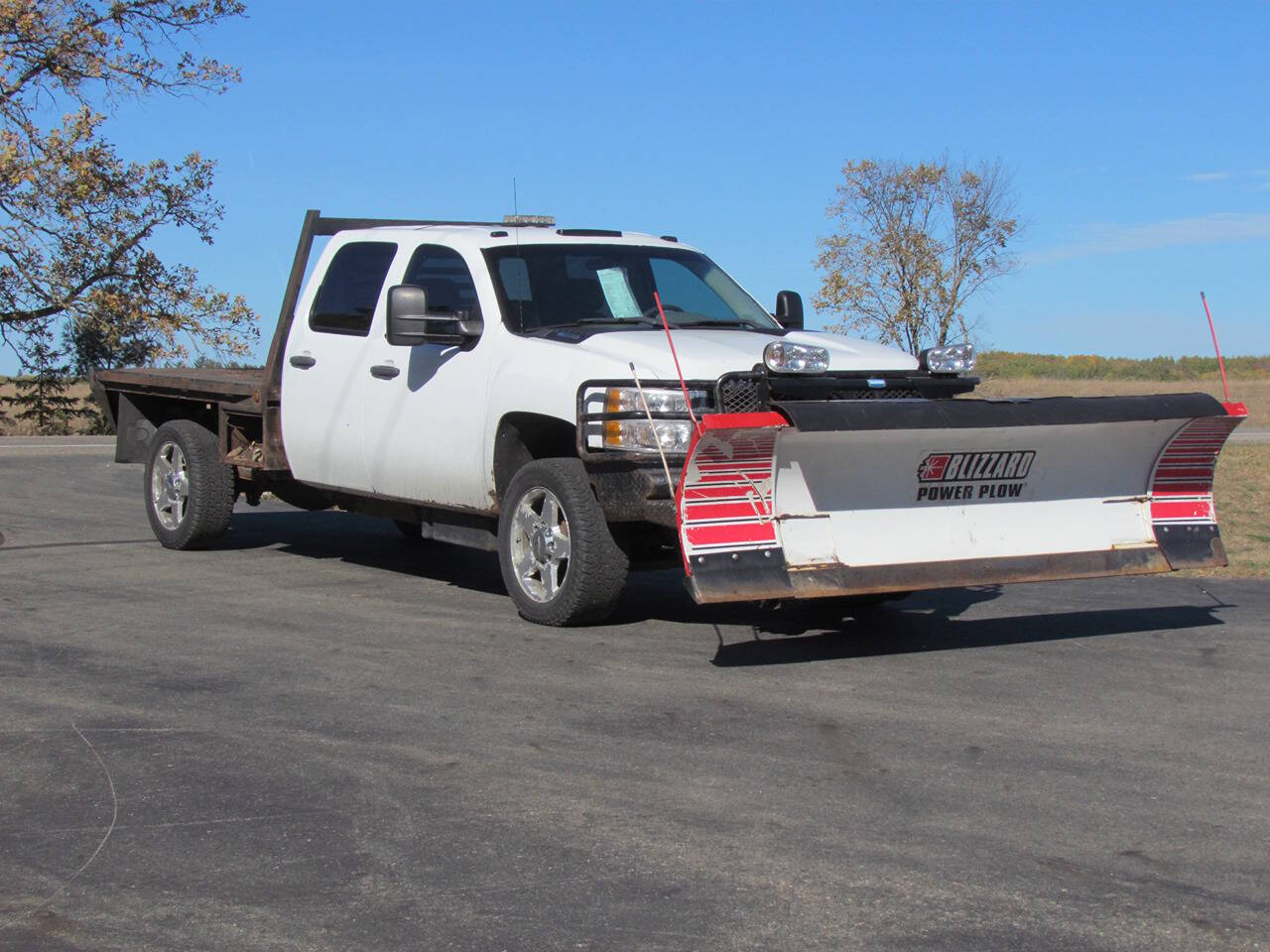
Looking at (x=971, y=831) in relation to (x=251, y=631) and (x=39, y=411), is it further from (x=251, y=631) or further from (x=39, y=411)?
(x=39, y=411)

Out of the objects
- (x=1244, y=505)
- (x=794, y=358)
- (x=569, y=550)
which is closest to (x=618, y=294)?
(x=569, y=550)

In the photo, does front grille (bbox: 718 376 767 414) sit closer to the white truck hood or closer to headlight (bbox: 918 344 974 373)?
the white truck hood

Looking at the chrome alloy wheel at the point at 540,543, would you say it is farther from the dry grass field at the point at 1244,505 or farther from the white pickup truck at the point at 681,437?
the dry grass field at the point at 1244,505

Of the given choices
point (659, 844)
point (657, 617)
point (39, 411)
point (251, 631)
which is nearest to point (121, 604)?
point (251, 631)

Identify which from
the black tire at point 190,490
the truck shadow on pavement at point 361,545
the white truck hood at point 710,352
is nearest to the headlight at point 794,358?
the white truck hood at point 710,352

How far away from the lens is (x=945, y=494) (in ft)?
22.8

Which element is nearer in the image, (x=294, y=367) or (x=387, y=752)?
(x=387, y=752)

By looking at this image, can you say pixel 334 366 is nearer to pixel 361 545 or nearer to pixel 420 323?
pixel 420 323

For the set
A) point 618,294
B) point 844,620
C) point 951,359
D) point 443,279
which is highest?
point 443,279

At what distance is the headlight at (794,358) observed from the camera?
6793 mm

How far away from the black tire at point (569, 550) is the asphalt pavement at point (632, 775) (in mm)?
160

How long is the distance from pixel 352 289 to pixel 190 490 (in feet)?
7.13

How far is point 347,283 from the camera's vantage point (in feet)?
30.7

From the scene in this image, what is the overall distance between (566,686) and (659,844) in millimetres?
2029
